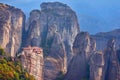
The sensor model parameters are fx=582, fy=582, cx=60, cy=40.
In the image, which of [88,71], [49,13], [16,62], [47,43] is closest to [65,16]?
[49,13]

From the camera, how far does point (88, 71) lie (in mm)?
96938

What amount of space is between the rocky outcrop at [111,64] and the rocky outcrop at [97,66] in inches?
38.7

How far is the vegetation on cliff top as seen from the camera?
7519 centimetres

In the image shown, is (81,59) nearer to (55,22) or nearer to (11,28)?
(11,28)

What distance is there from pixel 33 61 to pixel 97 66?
11319 mm

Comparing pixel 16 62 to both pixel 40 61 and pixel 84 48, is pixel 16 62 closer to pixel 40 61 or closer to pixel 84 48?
pixel 40 61

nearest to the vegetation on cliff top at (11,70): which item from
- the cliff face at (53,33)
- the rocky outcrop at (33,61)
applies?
the rocky outcrop at (33,61)

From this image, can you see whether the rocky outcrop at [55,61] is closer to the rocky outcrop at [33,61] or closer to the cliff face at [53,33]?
the cliff face at [53,33]

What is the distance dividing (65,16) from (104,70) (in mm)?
34618

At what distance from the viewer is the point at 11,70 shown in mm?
77562

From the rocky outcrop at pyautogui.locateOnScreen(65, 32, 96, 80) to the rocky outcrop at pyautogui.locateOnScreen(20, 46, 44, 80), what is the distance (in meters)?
5.22

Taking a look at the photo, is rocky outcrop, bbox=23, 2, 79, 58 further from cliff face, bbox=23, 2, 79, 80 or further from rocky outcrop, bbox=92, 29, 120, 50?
rocky outcrop, bbox=92, 29, 120, 50

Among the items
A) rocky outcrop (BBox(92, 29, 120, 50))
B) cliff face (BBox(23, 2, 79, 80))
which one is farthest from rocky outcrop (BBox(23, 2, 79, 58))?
rocky outcrop (BBox(92, 29, 120, 50))

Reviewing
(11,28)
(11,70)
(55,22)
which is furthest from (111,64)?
(55,22)
